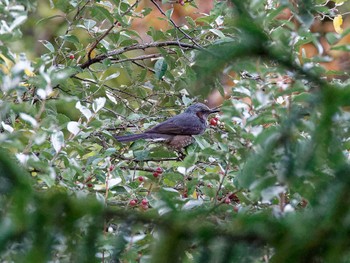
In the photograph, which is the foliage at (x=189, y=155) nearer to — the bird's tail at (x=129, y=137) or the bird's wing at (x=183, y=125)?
the bird's tail at (x=129, y=137)

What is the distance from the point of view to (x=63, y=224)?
0.96m

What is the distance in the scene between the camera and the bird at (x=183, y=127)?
4301mm

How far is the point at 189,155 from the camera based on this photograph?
8.77 feet

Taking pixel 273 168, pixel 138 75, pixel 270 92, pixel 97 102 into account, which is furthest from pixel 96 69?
pixel 273 168

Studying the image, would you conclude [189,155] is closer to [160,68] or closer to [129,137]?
[160,68]

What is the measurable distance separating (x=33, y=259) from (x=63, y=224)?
0.07 meters

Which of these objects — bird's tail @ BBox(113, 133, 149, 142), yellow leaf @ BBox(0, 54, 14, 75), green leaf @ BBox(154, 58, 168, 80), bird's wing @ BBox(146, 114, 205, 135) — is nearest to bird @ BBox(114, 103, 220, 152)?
bird's wing @ BBox(146, 114, 205, 135)

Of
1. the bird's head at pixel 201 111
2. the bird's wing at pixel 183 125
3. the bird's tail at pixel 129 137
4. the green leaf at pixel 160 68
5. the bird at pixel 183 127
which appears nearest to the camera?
the green leaf at pixel 160 68

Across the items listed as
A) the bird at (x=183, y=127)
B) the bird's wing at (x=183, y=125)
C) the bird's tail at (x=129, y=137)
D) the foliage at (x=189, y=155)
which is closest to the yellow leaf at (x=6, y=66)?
the foliage at (x=189, y=155)

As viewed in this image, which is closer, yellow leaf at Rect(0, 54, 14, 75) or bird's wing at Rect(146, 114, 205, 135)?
yellow leaf at Rect(0, 54, 14, 75)

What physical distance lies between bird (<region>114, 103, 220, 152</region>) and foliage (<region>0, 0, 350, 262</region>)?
0.57 meters

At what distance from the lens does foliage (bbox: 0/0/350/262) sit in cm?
97

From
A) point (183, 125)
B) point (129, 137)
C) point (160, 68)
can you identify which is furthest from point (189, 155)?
point (183, 125)

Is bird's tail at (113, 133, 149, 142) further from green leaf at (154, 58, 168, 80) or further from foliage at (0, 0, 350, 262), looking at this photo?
green leaf at (154, 58, 168, 80)
